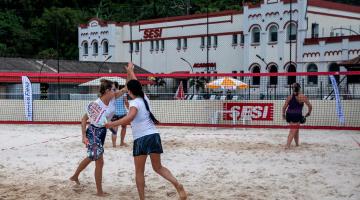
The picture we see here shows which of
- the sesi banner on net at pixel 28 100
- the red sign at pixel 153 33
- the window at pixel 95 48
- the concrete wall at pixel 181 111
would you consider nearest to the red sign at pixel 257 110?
the concrete wall at pixel 181 111

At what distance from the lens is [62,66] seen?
36469 mm

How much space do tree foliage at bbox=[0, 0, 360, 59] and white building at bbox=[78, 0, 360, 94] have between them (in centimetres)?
1032

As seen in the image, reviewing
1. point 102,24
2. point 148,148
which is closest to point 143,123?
point 148,148

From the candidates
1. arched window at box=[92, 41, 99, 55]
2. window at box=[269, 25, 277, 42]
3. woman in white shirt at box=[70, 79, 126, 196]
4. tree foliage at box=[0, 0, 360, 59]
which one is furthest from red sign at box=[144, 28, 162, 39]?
woman in white shirt at box=[70, 79, 126, 196]

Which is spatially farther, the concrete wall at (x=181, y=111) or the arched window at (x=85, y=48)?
the arched window at (x=85, y=48)

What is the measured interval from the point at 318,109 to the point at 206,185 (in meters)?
9.79

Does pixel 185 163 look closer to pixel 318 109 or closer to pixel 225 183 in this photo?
pixel 225 183

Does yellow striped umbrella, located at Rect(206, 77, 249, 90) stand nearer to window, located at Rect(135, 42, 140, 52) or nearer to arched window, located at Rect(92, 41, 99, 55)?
window, located at Rect(135, 42, 140, 52)

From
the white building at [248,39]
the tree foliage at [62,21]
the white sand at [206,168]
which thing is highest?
the tree foliage at [62,21]

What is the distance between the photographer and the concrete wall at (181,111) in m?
15.7

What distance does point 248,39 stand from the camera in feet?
117

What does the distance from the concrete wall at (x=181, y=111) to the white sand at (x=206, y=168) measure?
7.27 feet

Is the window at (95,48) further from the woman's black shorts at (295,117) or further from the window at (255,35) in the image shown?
the woman's black shorts at (295,117)

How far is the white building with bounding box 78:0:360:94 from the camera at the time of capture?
32.5m
